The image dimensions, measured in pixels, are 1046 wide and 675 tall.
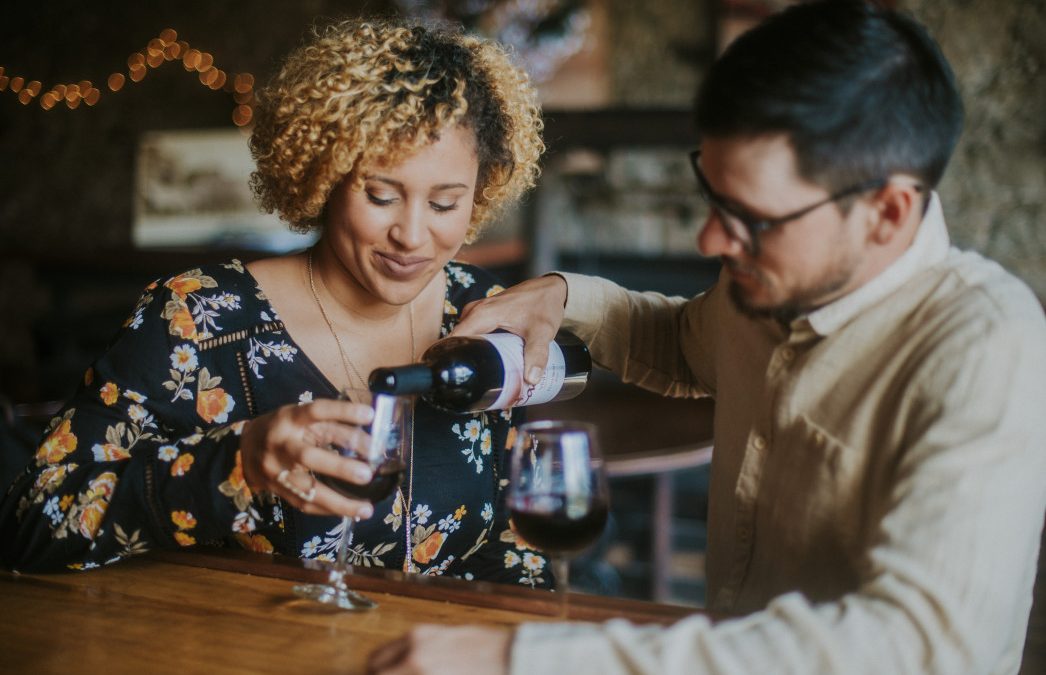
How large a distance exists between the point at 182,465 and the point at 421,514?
476 millimetres

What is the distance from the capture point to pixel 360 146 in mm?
1569

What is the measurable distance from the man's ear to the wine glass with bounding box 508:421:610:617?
43 cm

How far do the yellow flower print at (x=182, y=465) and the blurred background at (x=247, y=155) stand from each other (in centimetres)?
328

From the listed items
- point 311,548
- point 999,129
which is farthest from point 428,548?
point 999,129

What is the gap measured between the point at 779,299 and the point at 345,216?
0.78m

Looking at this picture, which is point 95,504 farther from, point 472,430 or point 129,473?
point 472,430

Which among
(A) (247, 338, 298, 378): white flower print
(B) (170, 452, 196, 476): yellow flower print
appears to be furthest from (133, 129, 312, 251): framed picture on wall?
(B) (170, 452, 196, 476): yellow flower print

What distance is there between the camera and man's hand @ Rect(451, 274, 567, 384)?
154cm

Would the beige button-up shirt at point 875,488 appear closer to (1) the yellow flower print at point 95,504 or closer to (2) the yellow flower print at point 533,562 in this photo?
(2) the yellow flower print at point 533,562

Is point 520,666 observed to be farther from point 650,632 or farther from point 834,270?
point 834,270

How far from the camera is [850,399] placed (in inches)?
47.9

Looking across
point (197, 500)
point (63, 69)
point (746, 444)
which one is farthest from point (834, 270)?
point (63, 69)

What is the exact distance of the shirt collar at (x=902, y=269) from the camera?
119 cm

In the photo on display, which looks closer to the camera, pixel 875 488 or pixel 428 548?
pixel 875 488
